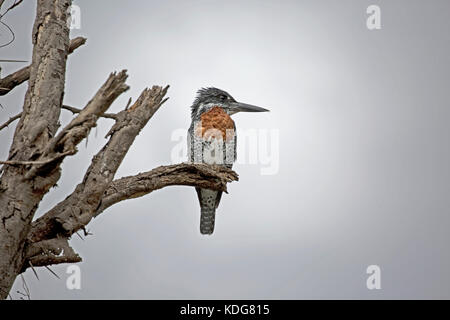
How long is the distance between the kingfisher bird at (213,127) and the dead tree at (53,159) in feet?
6.31

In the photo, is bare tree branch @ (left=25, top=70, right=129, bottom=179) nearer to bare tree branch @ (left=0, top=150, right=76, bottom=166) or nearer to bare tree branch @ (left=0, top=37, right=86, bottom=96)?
bare tree branch @ (left=0, top=150, right=76, bottom=166)

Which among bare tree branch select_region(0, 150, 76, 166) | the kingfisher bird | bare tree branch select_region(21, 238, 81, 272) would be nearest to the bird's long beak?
the kingfisher bird

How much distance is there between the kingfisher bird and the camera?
5543mm

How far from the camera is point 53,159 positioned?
270 cm

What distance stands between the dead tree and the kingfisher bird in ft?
6.31

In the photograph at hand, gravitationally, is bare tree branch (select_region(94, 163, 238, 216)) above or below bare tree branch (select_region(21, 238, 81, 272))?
above

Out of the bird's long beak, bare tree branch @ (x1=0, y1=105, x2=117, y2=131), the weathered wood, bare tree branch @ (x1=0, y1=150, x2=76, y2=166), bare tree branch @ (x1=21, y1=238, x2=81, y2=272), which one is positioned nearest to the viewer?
bare tree branch @ (x1=0, y1=150, x2=76, y2=166)

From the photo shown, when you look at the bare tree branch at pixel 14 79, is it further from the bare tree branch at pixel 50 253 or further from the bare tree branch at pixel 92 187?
the bare tree branch at pixel 50 253

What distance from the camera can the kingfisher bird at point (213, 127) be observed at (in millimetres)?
5543

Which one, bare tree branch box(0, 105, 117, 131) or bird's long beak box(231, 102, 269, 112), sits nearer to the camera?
bare tree branch box(0, 105, 117, 131)

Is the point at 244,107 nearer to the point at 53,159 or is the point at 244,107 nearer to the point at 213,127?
the point at 213,127

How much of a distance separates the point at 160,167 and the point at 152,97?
0.51m

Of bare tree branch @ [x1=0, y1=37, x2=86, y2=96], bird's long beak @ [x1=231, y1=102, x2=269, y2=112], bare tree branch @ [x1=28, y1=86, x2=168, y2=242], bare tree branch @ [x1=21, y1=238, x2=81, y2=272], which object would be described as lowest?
bare tree branch @ [x1=21, y1=238, x2=81, y2=272]

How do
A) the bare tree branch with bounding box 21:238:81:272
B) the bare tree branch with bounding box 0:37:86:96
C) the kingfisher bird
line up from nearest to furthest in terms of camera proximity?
the bare tree branch with bounding box 21:238:81:272 < the bare tree branch with bounding box 0:37:86:96 < the kingfisher bird
